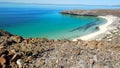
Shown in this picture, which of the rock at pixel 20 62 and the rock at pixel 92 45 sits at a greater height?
the rock at pixel 20 62

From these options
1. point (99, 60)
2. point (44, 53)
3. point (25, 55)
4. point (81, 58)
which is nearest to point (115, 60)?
point (99, 60)

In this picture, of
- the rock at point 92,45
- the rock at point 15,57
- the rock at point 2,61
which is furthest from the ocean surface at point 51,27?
the rock at point 2,61

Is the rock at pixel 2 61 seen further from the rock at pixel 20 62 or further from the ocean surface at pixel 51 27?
the ocean surface at pixel 51 27

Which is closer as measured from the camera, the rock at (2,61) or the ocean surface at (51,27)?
the rock at (2,61)

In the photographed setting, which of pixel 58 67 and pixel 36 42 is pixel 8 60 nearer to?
pixel 58 67

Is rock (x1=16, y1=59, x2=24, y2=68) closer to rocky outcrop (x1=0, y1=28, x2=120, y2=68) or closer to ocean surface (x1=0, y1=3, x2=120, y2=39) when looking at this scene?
rocky outcrop (x1=0, y1=28, x2=120, y2=68)

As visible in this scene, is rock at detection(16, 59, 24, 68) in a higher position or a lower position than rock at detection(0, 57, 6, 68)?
lower

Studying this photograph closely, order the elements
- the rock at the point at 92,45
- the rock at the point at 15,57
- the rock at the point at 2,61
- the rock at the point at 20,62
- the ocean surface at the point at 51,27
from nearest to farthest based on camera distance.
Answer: the rock at the point at 2,61 < the rock at the point at 20,62 < the rock at the point at 15,57 < the rock at the point at 92,45 < the ocean surface at the point at 51,27

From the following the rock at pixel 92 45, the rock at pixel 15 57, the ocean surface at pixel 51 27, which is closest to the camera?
the rock at pixel 15 57

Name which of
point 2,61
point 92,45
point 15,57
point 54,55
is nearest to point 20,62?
point 15,57

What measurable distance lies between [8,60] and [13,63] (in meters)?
0.25

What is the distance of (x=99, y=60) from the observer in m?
8.99

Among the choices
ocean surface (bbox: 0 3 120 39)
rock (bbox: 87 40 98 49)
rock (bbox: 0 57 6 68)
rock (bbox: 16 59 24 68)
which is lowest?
ocean surface (bbox: 0 3 120 39)

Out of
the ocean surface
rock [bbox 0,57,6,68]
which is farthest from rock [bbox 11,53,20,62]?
the ocean surface
